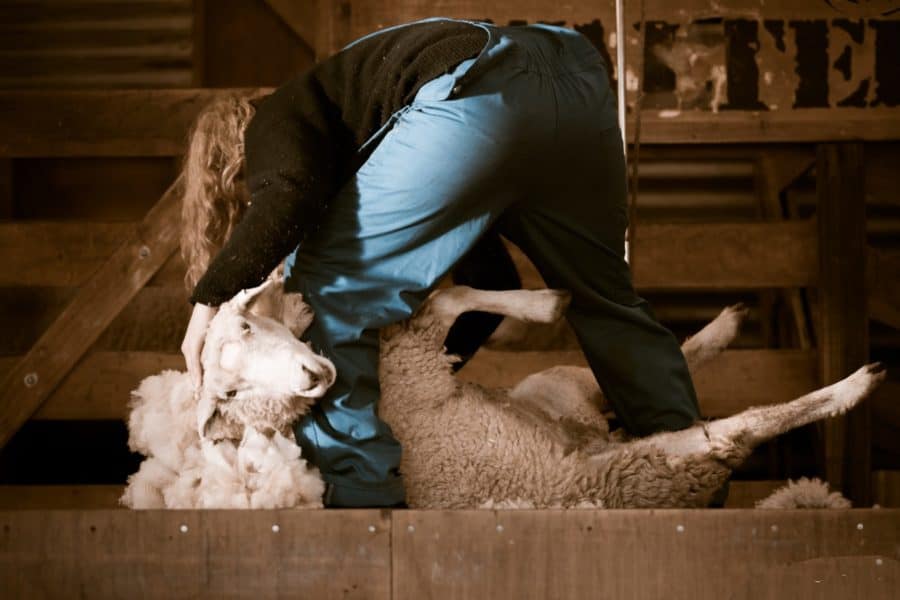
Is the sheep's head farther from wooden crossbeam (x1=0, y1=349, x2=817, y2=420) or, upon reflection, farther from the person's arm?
wooden crossbeam (x1=0, y1=349, x2=817, y2=420)

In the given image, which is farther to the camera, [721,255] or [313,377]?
[721,255]

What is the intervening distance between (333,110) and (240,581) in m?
1.00

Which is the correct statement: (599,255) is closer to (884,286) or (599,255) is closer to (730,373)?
(730,373)

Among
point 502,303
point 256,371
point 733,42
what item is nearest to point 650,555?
point 502,303

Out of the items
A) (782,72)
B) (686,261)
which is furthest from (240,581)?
(782,72)

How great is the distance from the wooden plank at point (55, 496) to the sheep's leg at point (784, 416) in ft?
9.17

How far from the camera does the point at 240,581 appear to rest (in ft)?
6.23

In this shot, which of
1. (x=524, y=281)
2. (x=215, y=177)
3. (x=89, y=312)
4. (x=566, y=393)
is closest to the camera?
(x=215, y=177)

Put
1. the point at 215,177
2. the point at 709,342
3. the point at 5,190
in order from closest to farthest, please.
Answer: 1. the point at 215,177
2. the point at 709,342
3. the point at 5,190

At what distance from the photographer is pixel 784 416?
85.7 inches

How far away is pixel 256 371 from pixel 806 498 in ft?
3.81

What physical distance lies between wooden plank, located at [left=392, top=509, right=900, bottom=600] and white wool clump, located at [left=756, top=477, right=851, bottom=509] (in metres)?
0.27

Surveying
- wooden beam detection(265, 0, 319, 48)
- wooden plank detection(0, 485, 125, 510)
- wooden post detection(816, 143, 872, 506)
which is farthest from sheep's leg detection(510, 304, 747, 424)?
wooden beam detection(265, 0, 319, 48)

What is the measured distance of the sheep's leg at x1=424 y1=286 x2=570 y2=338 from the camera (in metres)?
2.35
